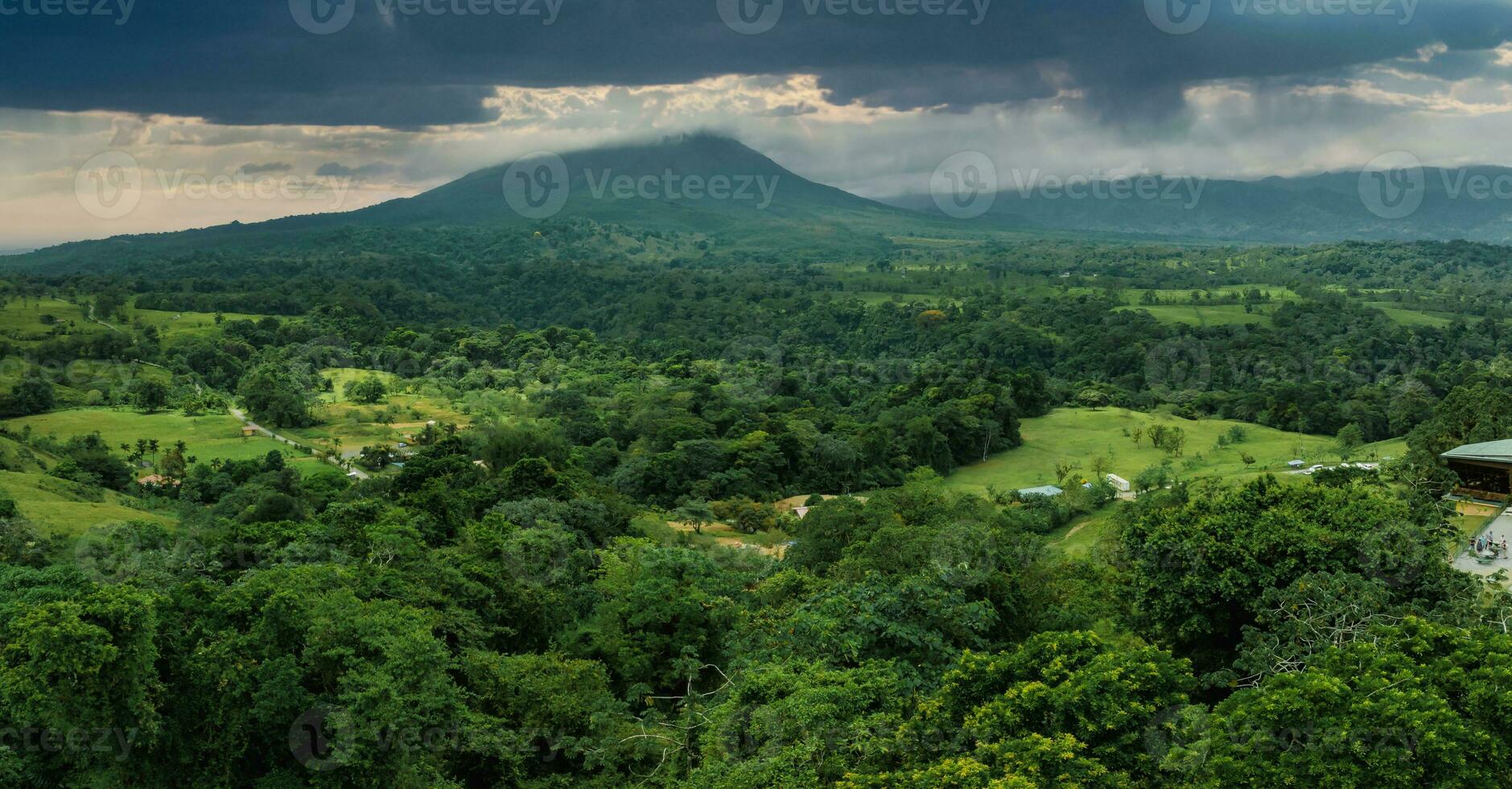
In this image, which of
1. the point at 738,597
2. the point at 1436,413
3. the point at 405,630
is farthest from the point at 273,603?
the point at 1436,413

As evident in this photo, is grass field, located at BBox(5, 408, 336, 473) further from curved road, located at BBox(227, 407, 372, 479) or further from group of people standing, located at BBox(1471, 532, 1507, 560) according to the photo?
group of people standing, located at BBox(1471, 532, 1507, 560)

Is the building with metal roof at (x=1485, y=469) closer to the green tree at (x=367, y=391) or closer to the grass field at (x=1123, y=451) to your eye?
the grass field at (x=1123, y=451)

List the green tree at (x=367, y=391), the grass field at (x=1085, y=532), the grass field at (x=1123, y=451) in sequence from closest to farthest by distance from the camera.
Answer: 1. the grass field at (x=1085, y=532)
2. the grass field at (x=1123, y=451)
3. the green tree at (x=367, y=391)

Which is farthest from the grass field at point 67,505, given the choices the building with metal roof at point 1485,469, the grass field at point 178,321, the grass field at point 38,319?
the grass field at point 178,321

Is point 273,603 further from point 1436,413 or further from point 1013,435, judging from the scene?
point 1013,435

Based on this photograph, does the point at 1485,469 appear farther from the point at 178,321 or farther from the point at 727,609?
the point at 178,321
